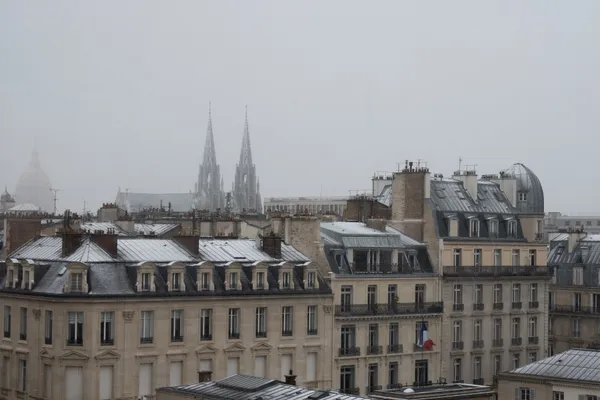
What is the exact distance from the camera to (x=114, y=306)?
205ft

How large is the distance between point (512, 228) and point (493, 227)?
179 centimetres

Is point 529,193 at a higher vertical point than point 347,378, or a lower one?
higher

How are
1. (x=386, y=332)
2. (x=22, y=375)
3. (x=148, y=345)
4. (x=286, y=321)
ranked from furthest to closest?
(x=386, y=332) < (x=286, y=321) < (x=22, y=375) < (x=148, y=345)

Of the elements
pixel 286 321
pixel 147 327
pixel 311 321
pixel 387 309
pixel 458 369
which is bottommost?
pixel 458 369

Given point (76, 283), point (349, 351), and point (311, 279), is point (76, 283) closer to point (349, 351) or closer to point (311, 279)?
point (311, 279)

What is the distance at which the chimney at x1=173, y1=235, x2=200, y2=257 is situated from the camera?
68.5 m

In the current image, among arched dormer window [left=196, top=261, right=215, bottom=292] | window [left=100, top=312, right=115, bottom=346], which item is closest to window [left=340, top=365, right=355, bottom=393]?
arched dormer window [left=196, top=261, right=215, bottom=292]

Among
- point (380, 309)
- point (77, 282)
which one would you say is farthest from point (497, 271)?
point (77, 282)

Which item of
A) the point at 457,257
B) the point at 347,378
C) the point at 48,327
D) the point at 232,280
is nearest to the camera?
the point at 48,327

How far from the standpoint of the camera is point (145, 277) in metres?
64.1

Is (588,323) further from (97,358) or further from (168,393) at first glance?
(168,393)

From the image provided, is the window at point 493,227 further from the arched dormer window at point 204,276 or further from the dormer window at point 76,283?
the dormer window at point 76,283

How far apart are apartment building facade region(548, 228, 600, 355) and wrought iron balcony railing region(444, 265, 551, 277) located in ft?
22.1

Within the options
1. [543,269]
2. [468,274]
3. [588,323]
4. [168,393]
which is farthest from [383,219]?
[168,393]
